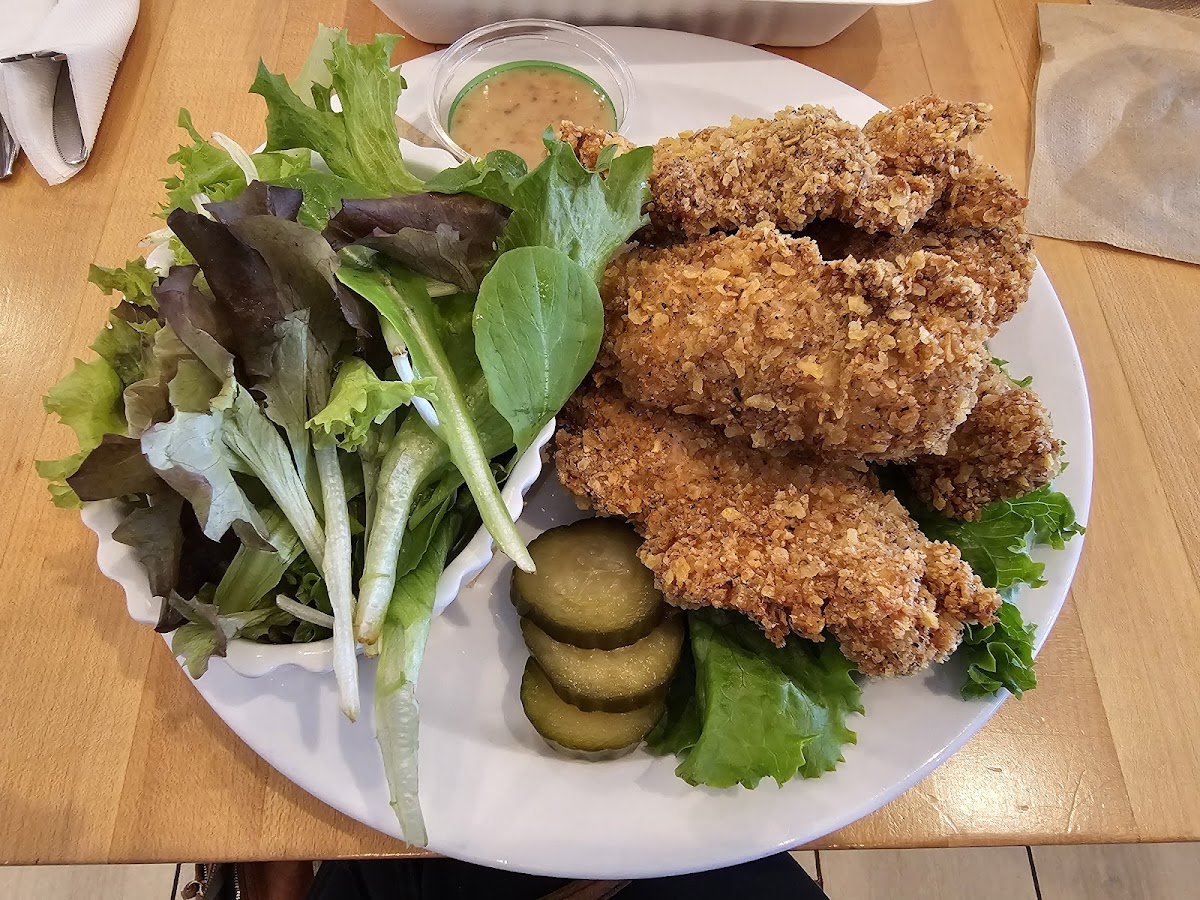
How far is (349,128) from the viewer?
4.87 feet

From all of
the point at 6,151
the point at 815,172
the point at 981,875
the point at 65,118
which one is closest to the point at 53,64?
Result: the point at 65,118

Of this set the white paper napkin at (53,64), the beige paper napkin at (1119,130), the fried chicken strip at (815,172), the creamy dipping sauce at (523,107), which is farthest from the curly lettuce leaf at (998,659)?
the white paper napkin at (53,64)

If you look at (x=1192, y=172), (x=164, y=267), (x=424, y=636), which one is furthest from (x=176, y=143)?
(x=1192, y=172)

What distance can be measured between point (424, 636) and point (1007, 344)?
1297mm

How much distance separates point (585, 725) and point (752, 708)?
0.27 meters

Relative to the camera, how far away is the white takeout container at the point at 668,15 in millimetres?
2018

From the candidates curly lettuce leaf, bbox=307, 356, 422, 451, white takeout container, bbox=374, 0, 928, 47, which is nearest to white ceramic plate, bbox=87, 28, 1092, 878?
curly lettuce leaf, bbox=307, 356, 422, 451

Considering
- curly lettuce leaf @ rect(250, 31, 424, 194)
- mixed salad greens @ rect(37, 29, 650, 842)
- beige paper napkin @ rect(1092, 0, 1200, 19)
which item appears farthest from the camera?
beige paper napkin @ rect(1092, 0, 1200, 19)

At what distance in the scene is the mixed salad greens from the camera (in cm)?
114

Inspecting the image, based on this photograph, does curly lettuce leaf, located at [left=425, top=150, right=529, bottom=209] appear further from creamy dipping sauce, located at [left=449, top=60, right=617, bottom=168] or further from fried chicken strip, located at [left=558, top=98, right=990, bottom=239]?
creamy dipping sauce, located at [left=449, top=60, right=617, bottom=168]

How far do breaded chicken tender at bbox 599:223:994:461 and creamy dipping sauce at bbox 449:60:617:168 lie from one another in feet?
2.43

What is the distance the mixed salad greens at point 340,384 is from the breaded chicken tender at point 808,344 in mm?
128

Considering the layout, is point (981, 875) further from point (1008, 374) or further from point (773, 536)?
point (773, 536)

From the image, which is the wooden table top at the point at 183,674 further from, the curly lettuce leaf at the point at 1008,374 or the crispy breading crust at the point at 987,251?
the crispy breading crust at the point at 987,251
